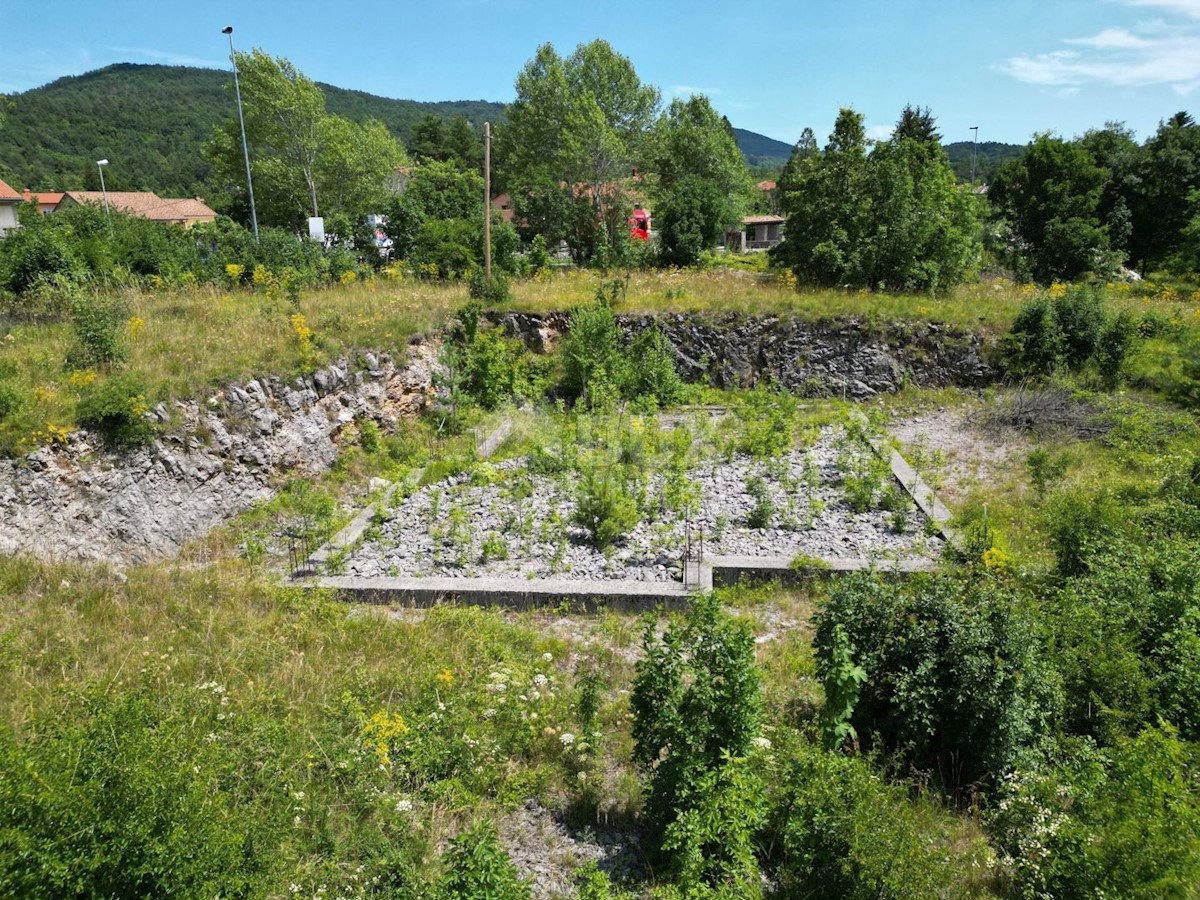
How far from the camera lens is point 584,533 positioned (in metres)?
7.46

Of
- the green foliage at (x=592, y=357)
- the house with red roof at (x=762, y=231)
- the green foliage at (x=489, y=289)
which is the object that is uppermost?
the house with red roof at (x=762, y=231)

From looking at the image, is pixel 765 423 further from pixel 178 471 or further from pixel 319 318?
pixel 178 471

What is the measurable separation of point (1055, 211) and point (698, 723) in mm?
27885

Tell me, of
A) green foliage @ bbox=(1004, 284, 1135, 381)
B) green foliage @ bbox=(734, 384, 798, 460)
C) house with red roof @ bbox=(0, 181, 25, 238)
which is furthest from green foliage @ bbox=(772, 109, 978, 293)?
house with red roof @ bbox=(0, 181, 25, 238)

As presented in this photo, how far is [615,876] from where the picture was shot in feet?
11.9

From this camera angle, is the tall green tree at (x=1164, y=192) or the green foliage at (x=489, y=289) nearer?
the green foliage at (x=489, y=289)

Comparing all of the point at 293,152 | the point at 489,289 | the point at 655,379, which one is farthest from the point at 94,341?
the point at 293,152

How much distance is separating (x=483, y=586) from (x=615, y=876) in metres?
3.06

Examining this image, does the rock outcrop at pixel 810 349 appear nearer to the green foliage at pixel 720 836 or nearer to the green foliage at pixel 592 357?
the green foliage at pixel 592 357

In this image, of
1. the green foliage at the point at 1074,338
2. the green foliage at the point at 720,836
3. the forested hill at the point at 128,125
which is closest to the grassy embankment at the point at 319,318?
the green foliage at the point at 1074,338

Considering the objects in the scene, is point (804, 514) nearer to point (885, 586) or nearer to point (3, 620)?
point (885, 586)

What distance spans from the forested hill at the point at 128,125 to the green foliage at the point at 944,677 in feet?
196

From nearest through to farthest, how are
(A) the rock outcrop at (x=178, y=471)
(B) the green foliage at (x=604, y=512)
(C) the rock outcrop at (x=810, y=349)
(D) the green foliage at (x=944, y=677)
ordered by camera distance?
(D) the green foliage at (x=944, y=677)
(A) the rock outcrop at (x=178, y=471)
(B) the green foliage at (x=604, y=512)
(C) the rock outcrop at (x=810, y=349)

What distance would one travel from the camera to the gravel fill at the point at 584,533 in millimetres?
6789
